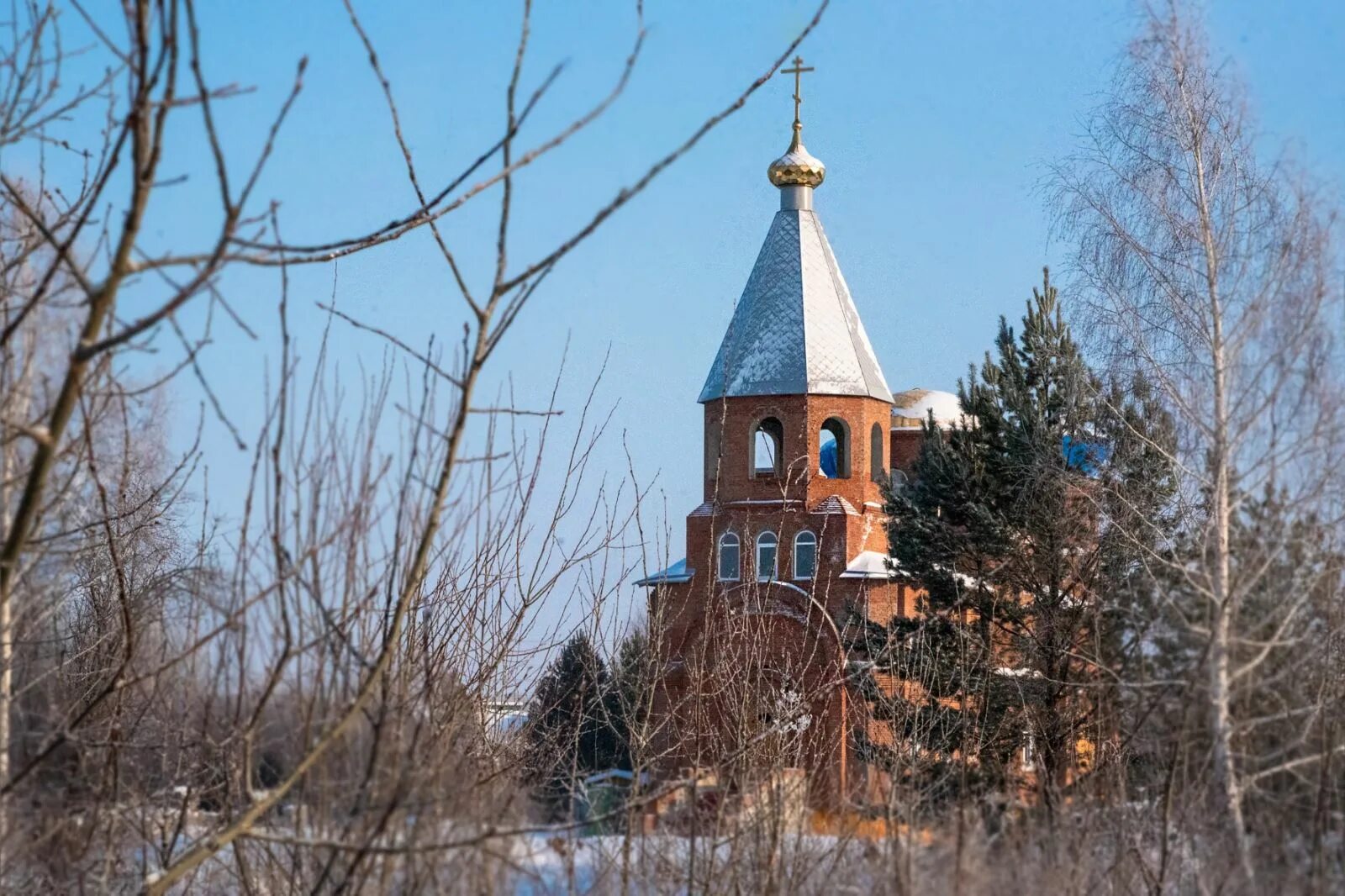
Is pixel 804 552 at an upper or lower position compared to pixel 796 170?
lower

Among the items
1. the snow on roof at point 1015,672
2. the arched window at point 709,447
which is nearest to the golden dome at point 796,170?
the arched window at point 709,447

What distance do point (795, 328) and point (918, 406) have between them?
7970mm

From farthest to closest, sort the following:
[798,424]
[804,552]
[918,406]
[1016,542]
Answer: [918,406] → [804,552] → [798,424] → [1016,542]

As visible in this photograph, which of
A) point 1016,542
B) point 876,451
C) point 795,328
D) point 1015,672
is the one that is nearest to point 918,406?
point 876,451

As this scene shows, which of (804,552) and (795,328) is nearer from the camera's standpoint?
(795,328)

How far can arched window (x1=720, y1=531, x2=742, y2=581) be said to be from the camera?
25.4 m

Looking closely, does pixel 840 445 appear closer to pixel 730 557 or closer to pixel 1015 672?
pixel 730 557

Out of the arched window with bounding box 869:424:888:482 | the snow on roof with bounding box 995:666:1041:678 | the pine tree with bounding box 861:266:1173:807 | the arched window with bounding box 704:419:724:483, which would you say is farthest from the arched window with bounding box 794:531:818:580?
the snow on roof with bounding box 995:666:1041:678

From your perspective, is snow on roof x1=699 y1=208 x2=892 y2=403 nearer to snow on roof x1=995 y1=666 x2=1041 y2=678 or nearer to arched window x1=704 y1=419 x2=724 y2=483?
arched window x1=704 y1=419 x2=724 y2=483

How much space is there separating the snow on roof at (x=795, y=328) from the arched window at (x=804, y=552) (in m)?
2.39

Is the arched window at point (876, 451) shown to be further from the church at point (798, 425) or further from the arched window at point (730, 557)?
the arched window at point (730, 557)

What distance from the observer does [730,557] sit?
25.7 metres

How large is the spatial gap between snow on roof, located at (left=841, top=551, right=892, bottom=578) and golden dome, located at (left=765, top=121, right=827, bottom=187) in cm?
626

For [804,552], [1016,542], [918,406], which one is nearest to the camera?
[1016,542]
